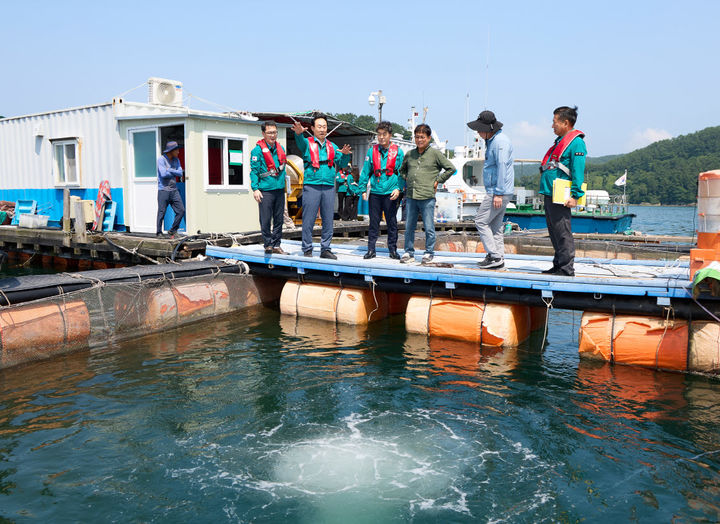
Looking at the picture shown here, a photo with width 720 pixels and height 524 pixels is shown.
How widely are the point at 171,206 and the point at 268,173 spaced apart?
3792mm

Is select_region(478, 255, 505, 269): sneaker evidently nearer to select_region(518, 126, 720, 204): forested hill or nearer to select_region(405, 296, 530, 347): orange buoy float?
select_region(405, 296, 530, 347): orange buoy float

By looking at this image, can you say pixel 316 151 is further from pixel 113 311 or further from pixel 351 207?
pixel 351 207

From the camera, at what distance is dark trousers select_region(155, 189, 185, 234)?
37.8 ft

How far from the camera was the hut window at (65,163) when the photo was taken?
48.1ft

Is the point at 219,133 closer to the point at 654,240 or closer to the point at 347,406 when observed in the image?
the point at 347,406

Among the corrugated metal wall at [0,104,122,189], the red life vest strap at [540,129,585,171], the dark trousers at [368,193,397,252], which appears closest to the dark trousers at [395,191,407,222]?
the dark trousers at [368,193,397,252]

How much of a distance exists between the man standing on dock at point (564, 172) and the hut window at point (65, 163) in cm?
1201

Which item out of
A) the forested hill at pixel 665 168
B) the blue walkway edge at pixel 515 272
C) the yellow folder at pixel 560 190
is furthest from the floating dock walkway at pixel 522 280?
the forested hill at pixel 665 168

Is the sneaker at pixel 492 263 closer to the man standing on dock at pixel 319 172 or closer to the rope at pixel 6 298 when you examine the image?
the man standing on dock at pixel 319 172

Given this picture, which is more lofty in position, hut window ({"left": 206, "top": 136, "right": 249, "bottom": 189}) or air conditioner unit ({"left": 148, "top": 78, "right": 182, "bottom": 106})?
air conditioner unit ({"left": 148, "top": 78, "right": 182, "bottom": 106})

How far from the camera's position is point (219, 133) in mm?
12547

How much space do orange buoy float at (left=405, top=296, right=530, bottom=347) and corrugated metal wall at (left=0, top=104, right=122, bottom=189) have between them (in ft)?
28.3

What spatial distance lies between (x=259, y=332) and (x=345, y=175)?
8.88 meters

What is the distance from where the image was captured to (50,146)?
1511 centimetres
